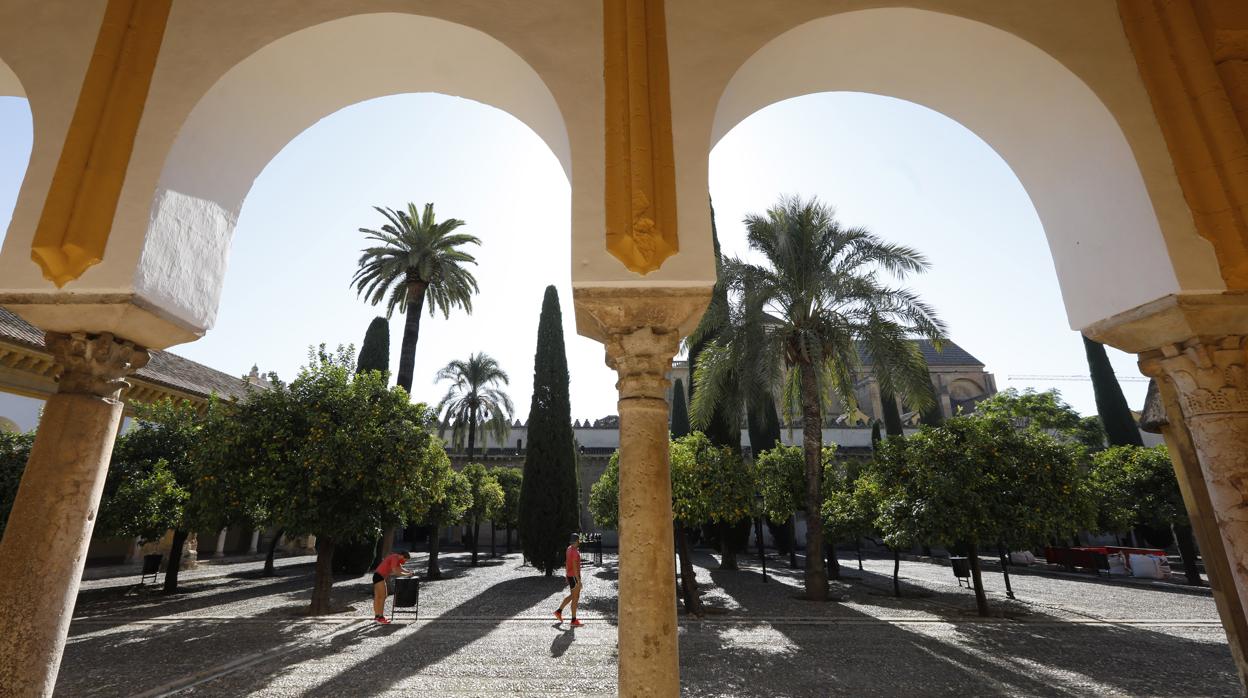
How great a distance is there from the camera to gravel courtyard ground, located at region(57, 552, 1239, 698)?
Answer: 6.14 meters

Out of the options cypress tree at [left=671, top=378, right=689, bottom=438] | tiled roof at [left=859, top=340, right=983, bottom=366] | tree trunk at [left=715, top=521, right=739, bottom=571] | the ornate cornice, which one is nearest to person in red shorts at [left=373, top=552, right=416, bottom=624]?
the ornate cornice

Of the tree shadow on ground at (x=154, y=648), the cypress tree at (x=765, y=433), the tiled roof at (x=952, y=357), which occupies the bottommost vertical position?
the tree shadow on ground at (x=154, y=648)

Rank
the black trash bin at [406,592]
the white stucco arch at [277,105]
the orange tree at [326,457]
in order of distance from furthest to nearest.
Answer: the black trash bin at [406,592] → the orange tree at [326,457] → the white stucco arch at [277,105]

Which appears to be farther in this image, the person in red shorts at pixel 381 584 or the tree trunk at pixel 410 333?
the tree trunk at pixel 410 333

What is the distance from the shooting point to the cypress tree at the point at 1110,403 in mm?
23219

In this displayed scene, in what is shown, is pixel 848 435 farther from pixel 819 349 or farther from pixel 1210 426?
pixel 1210 426

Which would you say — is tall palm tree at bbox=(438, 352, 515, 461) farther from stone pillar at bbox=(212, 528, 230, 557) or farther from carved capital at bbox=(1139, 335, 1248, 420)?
carved capital at bbox=(1139, 335, 1248, 420)

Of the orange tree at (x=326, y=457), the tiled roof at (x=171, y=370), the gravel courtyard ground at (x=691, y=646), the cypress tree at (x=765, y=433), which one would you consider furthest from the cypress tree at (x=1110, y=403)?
the tiled roof at (x=171, y=370)

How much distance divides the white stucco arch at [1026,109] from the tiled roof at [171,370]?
10.7m

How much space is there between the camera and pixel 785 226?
38.4ft

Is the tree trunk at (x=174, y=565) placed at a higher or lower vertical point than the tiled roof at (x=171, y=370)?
lower

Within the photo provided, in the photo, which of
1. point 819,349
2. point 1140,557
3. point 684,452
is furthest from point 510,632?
point 1140,557

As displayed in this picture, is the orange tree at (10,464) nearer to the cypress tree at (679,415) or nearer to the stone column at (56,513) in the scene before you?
the stone column at (56,513)

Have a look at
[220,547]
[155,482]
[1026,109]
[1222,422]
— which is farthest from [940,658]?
[220,547]
